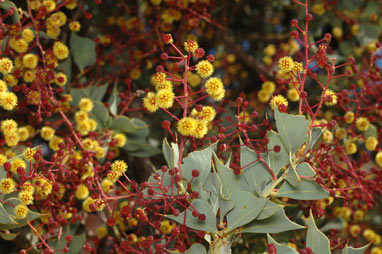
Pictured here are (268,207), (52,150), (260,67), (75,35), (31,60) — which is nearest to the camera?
(268,207)

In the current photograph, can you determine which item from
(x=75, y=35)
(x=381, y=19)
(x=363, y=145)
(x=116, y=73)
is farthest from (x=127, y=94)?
(x=381, y=19)

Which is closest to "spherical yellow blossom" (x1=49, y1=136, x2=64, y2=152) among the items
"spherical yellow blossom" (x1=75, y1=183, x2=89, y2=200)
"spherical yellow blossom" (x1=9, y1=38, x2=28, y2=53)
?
"spherical yellow blossom" (x1=75, y1=183, x2=89, y2=200)

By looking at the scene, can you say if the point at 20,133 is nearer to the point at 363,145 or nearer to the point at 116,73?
the point at 116,73

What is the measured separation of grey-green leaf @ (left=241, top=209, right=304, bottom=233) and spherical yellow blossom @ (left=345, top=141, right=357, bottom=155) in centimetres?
50

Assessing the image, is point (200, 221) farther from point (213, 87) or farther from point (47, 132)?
point (47, 132)

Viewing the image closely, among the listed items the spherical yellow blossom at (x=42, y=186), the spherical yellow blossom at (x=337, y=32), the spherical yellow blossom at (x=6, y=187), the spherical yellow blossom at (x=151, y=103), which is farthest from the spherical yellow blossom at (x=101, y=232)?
the spherical yellow blossom at (x=337, y=32)

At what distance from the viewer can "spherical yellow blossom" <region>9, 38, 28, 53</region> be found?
1353mm

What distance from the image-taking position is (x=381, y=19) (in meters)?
2.03

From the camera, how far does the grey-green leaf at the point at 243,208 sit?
105 cm

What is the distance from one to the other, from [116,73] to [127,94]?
0.15 meters

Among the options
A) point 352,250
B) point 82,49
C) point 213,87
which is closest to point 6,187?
point 213,87

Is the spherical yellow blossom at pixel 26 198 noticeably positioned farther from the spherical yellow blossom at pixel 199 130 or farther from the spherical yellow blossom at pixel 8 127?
the spherical yellow blossom at pixel 199 130

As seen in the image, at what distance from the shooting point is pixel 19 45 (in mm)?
1354

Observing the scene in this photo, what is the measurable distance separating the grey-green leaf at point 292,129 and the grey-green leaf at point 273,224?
142 millimetres
